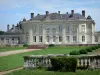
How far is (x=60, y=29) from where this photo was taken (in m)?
71.8

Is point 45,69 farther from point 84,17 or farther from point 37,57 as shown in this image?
point 84,17

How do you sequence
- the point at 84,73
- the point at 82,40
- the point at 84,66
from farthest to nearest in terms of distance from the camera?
1. the point at 82,40
2. the point at 84,66
3. the point at 84,73

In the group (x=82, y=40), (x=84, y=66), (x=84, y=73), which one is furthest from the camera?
(x=82, y=40)

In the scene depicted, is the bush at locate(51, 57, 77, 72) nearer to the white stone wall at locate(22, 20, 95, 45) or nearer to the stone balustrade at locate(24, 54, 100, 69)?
the stone balustrade at locate(24, 54, 100, 69)

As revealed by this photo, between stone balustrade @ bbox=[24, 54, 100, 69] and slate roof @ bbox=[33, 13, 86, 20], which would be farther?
slate roof @ bbox=[33, 13, 86, 20]

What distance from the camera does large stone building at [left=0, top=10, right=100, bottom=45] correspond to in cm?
7038

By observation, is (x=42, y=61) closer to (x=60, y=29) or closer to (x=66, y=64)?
(x=66, y=64)

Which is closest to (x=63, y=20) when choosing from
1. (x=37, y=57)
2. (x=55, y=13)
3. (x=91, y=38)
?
(x=55, y=13)

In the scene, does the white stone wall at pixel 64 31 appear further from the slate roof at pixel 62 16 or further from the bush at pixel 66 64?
the bush at pixel 66 64

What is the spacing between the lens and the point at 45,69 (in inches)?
552

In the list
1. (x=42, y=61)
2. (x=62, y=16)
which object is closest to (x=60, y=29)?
(x=62, y=16)

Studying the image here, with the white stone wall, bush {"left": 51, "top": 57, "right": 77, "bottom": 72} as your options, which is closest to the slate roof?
the white stone wall

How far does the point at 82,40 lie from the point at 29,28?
13.6 m

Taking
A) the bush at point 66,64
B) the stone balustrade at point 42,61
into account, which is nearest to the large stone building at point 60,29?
the stone balustrade at point 42,61
